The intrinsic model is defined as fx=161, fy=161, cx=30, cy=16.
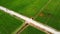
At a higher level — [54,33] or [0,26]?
[54,33]

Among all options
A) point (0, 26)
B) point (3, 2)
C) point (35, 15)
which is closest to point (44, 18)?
point (35, 15)

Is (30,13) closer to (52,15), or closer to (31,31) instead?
(52,15)

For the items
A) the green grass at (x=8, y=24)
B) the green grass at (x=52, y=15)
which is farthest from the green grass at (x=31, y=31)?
the green grass at (x=52, y=15)

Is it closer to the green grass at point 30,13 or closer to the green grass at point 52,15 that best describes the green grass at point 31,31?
the green grass at point 30,13

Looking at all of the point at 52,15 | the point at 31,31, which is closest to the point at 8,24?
the point at 31,31

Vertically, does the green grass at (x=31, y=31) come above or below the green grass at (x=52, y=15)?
below

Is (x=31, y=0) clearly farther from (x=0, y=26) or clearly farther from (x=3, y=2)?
(x=0, y=26)

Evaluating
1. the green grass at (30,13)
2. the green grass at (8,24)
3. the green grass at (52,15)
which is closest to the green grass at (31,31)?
the green grass at (30,13)

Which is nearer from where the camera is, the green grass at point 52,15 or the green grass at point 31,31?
the green grass at point 31,31

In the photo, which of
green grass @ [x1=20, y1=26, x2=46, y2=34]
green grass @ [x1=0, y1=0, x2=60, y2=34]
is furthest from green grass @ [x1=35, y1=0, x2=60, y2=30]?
green grass @ [x1=20, y1=26, x2=46, y2=34]

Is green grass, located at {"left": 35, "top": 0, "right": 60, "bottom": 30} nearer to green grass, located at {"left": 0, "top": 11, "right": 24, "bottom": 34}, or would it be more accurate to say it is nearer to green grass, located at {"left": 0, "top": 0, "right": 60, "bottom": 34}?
green grass, located at {"left": 0, "top": 0, "right": 60, "bottom": 34}

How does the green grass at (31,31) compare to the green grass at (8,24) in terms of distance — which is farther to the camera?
the green grass at (8,24)
